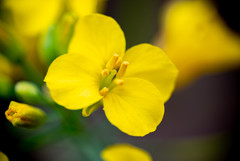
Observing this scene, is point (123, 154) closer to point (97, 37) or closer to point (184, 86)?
point (97, 37)

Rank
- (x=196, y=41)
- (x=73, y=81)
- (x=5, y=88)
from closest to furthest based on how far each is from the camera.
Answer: (x=73, y=81) < (x=5, y=88) < (x=196, y=41)


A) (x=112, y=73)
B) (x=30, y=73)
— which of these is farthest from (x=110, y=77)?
(x=30, y=73)

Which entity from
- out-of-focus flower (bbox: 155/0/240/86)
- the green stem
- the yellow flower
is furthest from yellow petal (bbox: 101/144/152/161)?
out-of-focus flower (bbox: 155/0/240/86)

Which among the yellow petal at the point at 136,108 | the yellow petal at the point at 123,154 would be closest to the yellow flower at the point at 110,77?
the yellow petal at the point at 136,108

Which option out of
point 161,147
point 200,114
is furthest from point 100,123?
point 200,114

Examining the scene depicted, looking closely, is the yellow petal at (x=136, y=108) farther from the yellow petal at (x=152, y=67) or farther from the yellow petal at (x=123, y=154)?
the yellow petal at (x=123, y=154)

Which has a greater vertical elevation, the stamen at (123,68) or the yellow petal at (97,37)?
the yellow petal at (97,37)

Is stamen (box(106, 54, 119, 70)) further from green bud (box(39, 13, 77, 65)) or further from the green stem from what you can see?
the green stem
